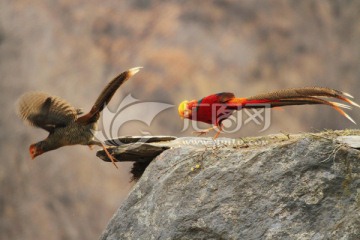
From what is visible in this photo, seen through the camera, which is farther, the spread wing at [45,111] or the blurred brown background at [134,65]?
the blurred brown background at [134,65]

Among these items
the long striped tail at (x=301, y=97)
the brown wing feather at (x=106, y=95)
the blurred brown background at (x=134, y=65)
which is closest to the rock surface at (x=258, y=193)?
the long striped tail at (x=301, y=97)

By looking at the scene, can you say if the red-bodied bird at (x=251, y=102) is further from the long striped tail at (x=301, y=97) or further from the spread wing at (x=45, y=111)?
the spread wing at (x=45, y=111)

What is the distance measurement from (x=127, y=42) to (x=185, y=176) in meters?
2.85

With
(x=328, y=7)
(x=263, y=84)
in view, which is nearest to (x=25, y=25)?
(x=263, y=84)

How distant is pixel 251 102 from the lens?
256 cm

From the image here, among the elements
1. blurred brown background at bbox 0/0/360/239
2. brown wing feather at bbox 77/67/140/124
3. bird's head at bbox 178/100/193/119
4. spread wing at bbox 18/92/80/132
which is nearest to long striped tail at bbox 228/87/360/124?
bird's head at bbox 178/100/193/119

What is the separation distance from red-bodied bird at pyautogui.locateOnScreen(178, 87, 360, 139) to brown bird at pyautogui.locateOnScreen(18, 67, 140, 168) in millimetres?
356

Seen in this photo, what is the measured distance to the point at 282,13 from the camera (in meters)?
5.21

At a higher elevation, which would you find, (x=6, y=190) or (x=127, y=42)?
(x=127, y=42)

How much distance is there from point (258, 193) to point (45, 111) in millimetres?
1148

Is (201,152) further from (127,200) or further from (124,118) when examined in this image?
(124,118)

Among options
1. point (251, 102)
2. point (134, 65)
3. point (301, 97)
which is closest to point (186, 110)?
point (251, 102)

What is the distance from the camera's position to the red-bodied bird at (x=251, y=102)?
7.88 feet

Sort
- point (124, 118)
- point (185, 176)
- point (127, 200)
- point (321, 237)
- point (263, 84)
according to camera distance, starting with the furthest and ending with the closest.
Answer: point (263, 84) → point (124, 118) → point (127, 200) → point (185, 176) → point (321, 237)
